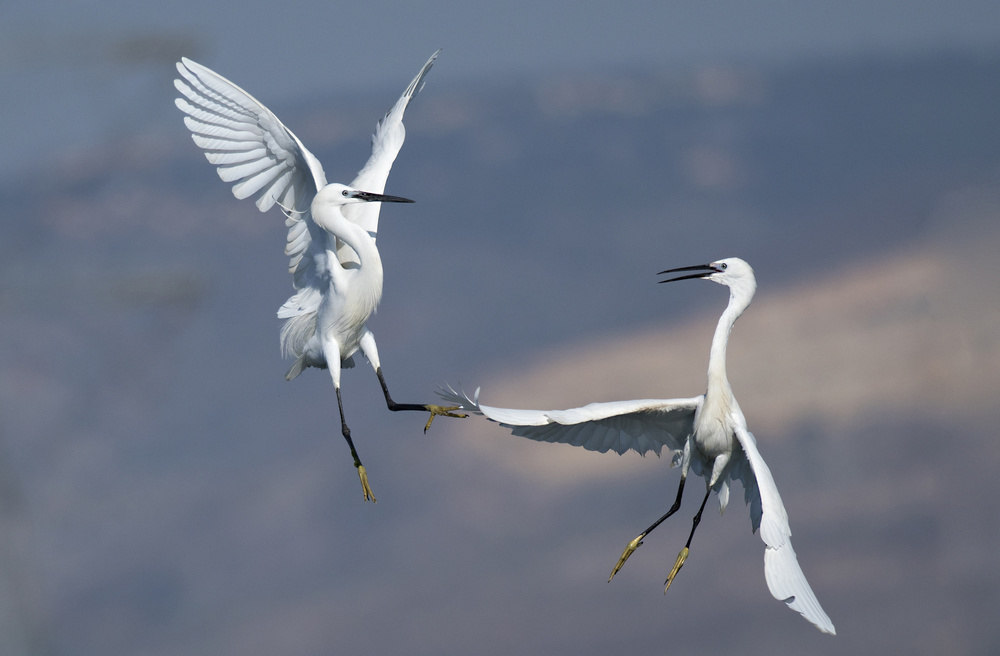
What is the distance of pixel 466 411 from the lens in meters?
17.8

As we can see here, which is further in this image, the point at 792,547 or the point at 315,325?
the point at 315,325

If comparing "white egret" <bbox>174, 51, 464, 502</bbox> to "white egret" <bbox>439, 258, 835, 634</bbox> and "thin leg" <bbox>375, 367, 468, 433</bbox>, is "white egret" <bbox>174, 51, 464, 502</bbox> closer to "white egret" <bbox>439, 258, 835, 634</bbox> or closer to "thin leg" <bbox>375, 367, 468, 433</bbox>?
"thin leg" <bbox>375, 367, 468, 433</bbox>

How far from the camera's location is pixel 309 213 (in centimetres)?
1972

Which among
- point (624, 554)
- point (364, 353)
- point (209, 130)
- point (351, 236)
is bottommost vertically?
point (624, 554)

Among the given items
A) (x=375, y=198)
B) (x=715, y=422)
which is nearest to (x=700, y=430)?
(x=715, y=422)

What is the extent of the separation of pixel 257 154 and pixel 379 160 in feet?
5.55

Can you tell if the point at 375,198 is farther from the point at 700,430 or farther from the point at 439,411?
the point at 700,430

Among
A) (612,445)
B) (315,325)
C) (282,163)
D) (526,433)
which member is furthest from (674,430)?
(282,163)

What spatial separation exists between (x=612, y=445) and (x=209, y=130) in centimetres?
664

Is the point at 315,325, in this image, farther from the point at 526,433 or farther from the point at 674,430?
the point at 674,430

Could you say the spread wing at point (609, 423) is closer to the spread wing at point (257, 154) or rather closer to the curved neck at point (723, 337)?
the curved neck at point (723, 337)

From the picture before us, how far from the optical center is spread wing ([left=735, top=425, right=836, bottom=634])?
15639 mm

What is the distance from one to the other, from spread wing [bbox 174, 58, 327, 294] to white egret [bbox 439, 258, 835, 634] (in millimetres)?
3728

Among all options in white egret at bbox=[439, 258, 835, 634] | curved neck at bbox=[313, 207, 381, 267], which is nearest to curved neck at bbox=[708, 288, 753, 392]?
white egret at bbox=[439, 258, 835, 634]
